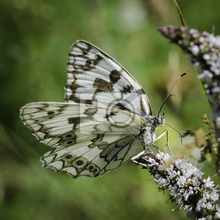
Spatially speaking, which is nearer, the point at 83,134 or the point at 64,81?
the point at 83,134

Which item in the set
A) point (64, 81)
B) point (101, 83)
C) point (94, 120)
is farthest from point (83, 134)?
point (64, 81)

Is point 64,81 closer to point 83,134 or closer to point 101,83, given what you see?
point 101,83

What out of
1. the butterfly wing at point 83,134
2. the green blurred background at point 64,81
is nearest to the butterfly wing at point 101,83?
the butterfly wing at point 83,134

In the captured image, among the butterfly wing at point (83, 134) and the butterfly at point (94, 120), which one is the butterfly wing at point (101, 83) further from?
the butterfly wing at point (83, 134)

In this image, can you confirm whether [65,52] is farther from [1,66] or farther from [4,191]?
[4,191]

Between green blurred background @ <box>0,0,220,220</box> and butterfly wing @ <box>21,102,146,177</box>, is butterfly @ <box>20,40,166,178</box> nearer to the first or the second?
butterfly wing @ <box>21,102,146,177</box>

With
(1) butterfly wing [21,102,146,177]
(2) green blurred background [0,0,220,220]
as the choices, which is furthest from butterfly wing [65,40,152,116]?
(2) green blurred background [0,0,220,220]
